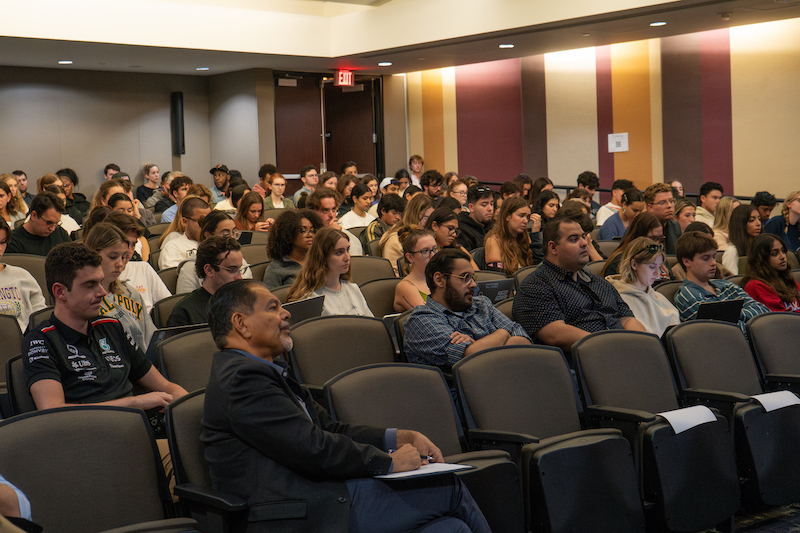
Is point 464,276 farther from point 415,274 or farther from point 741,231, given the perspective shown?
point 741,231

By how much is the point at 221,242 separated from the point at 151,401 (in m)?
1.13

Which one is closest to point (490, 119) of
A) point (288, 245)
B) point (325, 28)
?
point (325, 28)

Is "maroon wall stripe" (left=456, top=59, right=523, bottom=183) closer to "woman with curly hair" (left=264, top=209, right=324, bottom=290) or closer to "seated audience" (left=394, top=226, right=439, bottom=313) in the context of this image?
"woman with curly hair" (left=264, top=209, right=324, bottom=290)

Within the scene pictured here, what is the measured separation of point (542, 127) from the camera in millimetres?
12172

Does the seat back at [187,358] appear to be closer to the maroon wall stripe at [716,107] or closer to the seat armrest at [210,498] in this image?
the seat armrest at [210,498]

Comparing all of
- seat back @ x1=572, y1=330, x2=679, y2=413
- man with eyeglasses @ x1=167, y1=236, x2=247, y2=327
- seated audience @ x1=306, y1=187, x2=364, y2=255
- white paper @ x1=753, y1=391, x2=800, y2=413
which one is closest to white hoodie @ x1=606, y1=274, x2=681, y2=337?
seat back @ x1=572, y1=330, x2=679, y2=413

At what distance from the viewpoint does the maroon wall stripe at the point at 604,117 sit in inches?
445

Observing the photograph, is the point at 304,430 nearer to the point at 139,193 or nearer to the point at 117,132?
the point at 139,193

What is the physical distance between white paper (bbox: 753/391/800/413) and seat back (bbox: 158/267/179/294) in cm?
323

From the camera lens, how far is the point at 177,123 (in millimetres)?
12820

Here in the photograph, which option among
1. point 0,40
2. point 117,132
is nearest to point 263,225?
point 0,40

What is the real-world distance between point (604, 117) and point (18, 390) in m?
10.2

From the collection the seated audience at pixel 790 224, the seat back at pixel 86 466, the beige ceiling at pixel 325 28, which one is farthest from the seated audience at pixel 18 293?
the beige ceiling at pixel 325 28

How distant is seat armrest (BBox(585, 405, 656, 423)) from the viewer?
2826mm
